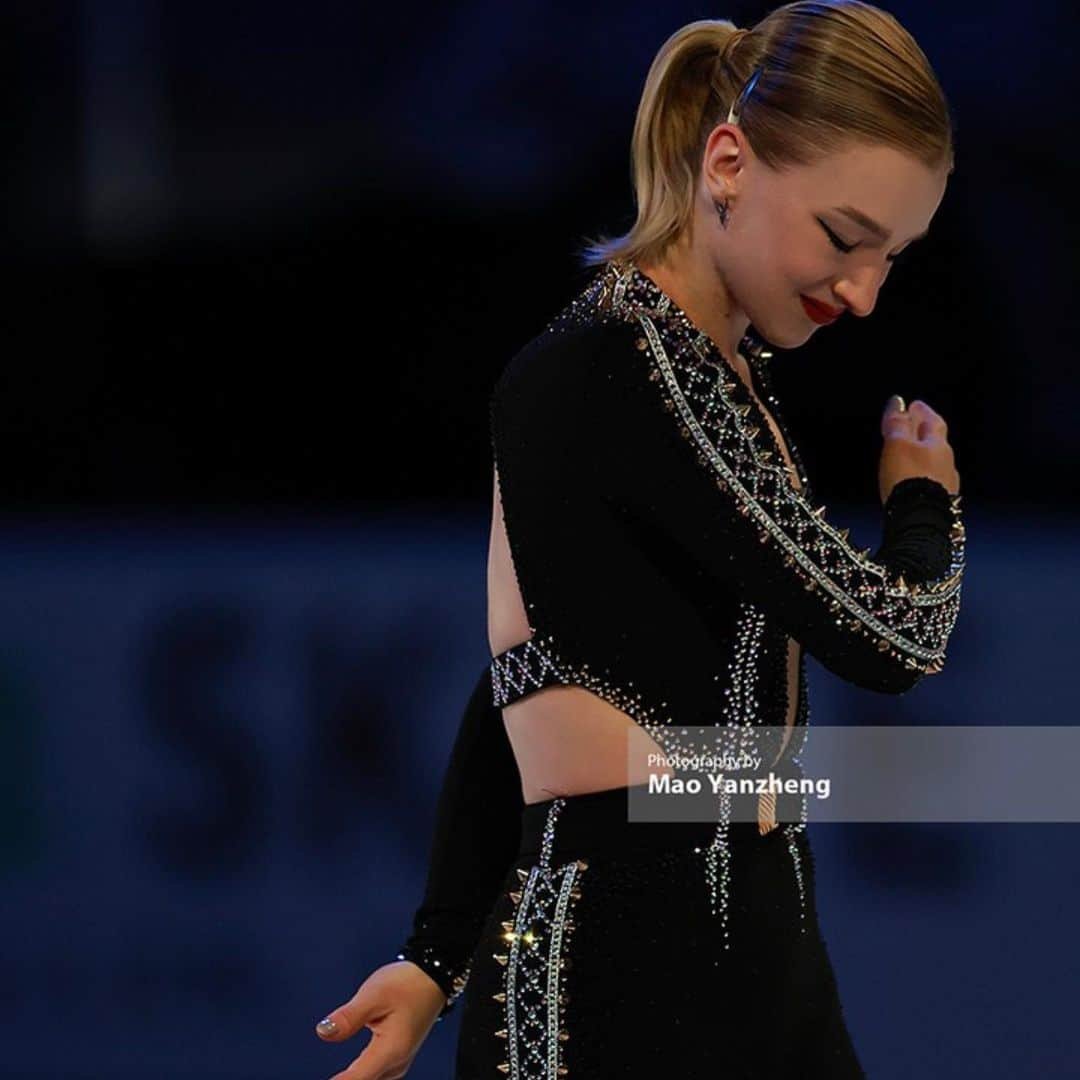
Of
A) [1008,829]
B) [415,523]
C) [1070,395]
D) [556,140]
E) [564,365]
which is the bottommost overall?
[1008,829]

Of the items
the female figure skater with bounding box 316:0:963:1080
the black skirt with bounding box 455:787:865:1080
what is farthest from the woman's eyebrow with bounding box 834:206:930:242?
the black skirt with bounding box 455:787:865:1080

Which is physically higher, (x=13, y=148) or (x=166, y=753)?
(x=13, y=148)

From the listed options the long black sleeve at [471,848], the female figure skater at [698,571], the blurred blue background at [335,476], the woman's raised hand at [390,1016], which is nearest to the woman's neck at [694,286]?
the female figure skater at [698,571]

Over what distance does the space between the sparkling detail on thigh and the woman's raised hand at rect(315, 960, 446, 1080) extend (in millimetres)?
167

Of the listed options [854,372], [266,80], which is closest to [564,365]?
[854,372]

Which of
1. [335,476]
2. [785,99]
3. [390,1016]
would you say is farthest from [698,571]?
[335,476]

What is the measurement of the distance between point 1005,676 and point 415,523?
95 cm

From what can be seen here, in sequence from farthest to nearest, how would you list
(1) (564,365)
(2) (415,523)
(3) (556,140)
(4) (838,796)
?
(3) (556,140) < (2) (415,523) < (4) (838,796) < (1) (564,365)

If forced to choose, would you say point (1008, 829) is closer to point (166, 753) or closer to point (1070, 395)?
point (1070, 395)

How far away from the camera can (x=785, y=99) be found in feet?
4.63

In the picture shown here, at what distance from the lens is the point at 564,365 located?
1399mm

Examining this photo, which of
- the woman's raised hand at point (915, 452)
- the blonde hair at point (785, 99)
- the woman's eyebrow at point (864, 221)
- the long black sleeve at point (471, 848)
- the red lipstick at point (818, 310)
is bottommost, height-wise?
the long black sleeve at point (471, 848)

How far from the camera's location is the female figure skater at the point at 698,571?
1392 mm

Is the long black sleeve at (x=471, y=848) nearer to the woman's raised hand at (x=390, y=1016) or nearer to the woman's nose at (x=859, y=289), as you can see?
the woman's raised hand at (x=390, y=1016)
